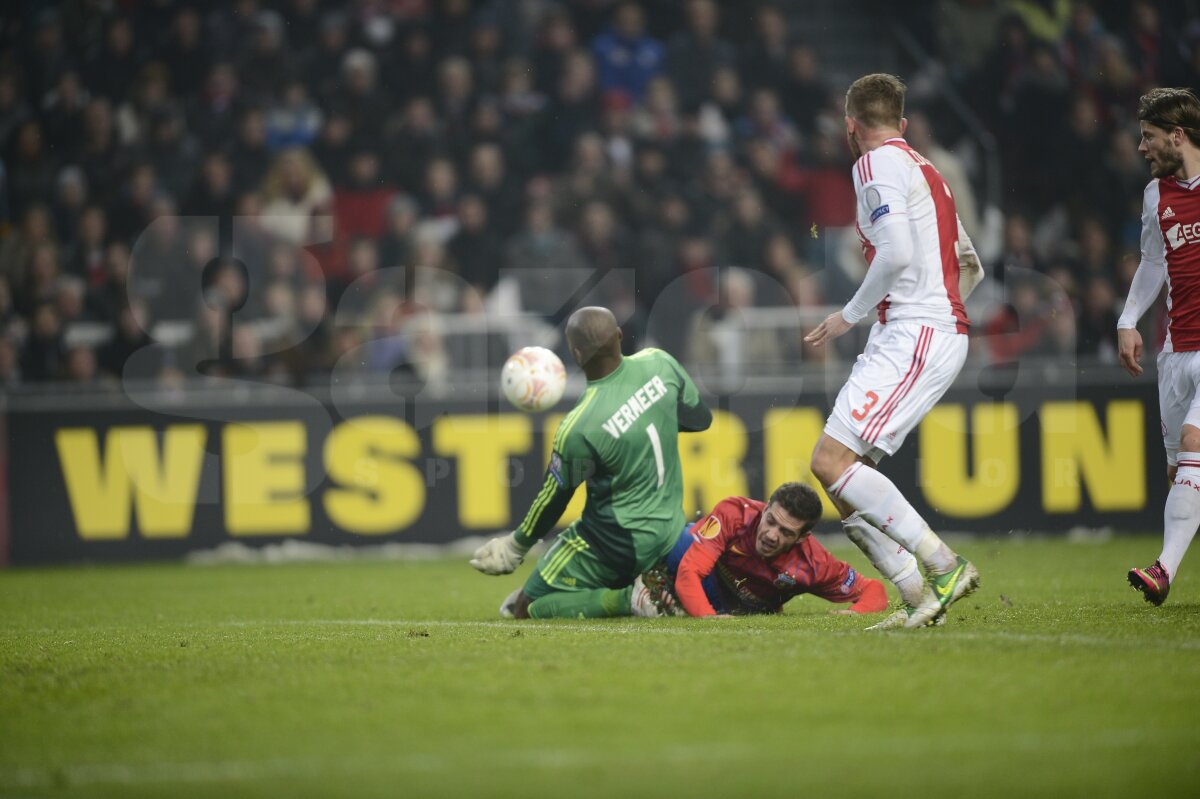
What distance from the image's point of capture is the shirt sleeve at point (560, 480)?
6.80 metres

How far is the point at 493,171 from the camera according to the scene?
15039 mm

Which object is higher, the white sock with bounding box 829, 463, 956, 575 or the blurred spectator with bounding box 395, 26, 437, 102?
the blurred spectator with bounding box 395, 26, 437, 102

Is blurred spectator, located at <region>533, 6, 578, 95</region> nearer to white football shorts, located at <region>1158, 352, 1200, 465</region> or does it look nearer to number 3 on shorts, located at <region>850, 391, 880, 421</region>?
white football shorts, located at <region>1158, 352, 1200, 465</region>

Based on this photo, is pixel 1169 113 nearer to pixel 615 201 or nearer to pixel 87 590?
pixel 87 590

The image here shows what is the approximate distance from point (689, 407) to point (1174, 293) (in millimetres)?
2355

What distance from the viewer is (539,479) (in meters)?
12.3

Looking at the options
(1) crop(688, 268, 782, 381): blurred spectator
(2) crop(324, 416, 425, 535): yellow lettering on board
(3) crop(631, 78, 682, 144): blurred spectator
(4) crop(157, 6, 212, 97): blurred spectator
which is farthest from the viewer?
(4) crop(157, 6, 212, 97): blurred spectator

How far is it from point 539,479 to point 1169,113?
6.82 meters

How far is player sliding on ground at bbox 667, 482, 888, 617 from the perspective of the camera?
6.60m

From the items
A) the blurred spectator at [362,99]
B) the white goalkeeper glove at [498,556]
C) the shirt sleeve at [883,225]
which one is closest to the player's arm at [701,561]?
the white goalkeeper glove at [498,556]

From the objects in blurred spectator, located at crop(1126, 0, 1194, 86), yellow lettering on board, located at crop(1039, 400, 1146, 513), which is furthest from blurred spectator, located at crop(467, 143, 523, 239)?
blurred spectator, located at crop(1126, 0, 1194, 86)

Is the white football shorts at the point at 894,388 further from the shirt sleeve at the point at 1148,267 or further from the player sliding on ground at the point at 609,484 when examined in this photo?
the shirt sleeve at the point at 1148,267

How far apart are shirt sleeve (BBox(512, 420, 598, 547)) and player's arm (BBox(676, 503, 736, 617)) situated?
608 mm

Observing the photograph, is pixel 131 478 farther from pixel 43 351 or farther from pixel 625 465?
pixel 625 465
